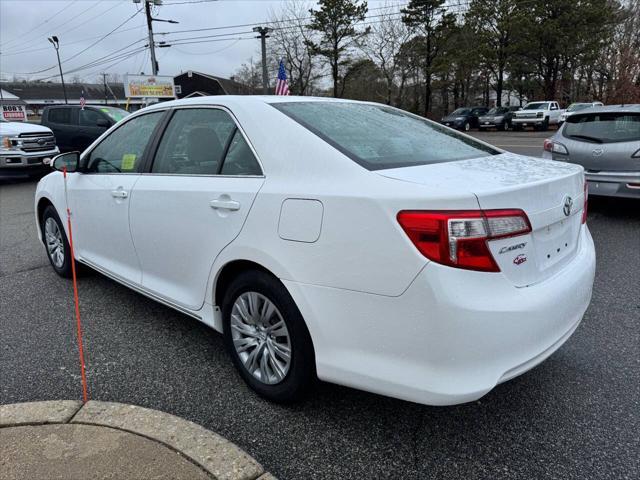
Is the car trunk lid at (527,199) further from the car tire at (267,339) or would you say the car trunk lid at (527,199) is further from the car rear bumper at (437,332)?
the car tire at (267,339)

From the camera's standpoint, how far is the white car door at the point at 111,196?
3417mm

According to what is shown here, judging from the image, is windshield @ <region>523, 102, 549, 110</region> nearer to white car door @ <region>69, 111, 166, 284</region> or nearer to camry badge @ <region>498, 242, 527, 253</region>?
white car door @ <region>69, 111, 166, 284</region>

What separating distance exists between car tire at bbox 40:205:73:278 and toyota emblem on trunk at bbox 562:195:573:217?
3.87 m

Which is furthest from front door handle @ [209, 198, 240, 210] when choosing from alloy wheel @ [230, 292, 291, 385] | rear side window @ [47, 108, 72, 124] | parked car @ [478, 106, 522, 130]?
parked car @ [478, 106, 522, 130]

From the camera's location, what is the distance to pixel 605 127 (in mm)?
6633

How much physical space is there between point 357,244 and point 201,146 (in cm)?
141

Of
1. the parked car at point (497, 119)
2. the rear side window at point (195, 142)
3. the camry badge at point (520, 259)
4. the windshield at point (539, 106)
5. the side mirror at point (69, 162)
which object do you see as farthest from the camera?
the parked car at point (497, 119)

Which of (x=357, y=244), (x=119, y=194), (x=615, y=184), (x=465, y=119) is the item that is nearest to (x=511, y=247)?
(x=357, y=244)

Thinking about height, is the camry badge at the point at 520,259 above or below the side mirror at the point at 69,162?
below

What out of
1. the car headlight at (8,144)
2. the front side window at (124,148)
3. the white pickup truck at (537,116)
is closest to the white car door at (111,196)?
the front side window at (124,148)

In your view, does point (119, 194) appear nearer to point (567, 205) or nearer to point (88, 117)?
point (567, 205)

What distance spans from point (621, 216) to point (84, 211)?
6.63m

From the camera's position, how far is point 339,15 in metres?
38.3

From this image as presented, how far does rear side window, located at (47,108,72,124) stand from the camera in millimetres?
14046
